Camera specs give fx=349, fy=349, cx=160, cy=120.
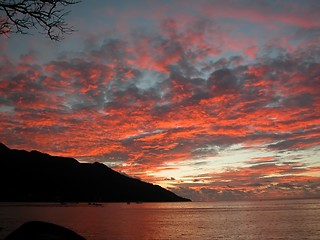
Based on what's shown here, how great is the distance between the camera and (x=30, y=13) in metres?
7.63

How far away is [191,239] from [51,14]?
55.1 m

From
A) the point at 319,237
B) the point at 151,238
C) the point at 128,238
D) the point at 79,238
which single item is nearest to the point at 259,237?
the point at 319,237

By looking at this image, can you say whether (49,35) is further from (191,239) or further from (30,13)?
(191,239)

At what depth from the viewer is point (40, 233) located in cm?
854

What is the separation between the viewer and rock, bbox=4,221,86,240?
Answer: 849cm

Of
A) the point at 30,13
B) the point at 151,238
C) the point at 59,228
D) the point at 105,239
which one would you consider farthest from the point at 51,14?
the point at 151,238

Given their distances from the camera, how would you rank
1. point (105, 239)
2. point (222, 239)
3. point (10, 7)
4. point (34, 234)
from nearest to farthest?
1. point (10, 7)
2. point (34, 234)
3. point (105, 239)
4. point (222, 239)

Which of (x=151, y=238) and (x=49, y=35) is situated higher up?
(x=49, y=35)

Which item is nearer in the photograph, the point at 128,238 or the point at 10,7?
Result: the point at 10,7

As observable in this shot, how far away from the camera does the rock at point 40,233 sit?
27.9ft

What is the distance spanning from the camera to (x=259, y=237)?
2352 inches

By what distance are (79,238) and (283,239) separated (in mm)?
53921

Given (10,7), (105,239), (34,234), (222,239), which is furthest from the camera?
(222,239)

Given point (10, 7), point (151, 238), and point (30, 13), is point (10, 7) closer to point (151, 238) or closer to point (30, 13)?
point (30, 13)
